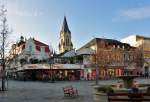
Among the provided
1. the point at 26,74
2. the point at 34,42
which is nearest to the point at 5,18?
the point at 26,74

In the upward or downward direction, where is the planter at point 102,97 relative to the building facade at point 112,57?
downward

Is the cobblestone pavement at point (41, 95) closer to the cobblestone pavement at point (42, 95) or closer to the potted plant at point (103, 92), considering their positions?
the cobblestone pavement at point (42, 95)

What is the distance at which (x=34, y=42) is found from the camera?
9425 centimetres

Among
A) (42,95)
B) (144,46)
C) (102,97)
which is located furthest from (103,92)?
(144,46)

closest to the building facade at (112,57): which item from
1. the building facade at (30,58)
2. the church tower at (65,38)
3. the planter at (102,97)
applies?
the building facade at (30,58)

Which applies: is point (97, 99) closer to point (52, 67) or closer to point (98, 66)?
point (98, 66)

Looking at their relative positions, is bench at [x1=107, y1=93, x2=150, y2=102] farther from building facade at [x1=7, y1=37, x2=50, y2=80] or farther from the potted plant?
building facade at [x1=7, y1=37, x2=50, y2=80]

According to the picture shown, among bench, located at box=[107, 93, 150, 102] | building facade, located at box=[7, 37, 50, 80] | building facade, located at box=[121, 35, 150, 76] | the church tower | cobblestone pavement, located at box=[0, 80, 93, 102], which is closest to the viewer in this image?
bench, located at box=[107, 93, 150, 102]

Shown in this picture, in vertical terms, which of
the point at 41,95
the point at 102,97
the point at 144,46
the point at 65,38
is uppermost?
the point at 65,38

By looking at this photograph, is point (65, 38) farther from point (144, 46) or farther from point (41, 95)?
point (41, 95)

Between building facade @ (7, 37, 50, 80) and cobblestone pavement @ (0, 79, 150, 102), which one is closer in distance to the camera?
cobblestone pavement @ (0, 79, 150, 102)

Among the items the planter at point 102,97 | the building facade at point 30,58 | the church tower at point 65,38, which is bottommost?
the planter at point 102,97

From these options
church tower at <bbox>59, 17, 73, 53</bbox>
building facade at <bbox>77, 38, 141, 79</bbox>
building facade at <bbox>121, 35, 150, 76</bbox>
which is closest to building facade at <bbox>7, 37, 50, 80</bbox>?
building facade at <bbox>77, 38, 141, 79</bbox>

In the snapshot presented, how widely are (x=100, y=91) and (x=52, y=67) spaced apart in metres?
60.9
